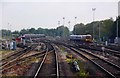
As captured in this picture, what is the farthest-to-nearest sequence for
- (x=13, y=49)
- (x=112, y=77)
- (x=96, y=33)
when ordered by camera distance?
1. (x=96, y=33)
2. (x=13, y=49)
3. (x=112, y=77)

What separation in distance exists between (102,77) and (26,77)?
4001 millimetres

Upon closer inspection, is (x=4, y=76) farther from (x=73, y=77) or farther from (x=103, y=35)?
(x=103, y=35)

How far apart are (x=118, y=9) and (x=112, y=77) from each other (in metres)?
69.1

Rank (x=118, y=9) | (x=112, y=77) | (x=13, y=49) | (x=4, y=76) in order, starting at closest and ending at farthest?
(x=112, y=77) → (x=4, y=76) → (x=13, y=49) → (x=118, y=9)

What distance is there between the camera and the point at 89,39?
230ft

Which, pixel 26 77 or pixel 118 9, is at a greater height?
pixel 118 9

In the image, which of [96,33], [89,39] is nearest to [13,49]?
[89,39]

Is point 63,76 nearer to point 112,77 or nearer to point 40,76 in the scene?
point 40,76

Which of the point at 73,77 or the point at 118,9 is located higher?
the point at 118,9

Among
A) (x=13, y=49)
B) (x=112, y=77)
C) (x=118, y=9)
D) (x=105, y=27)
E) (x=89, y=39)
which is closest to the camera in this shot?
(x=112, y=77)

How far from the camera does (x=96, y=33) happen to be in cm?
9956

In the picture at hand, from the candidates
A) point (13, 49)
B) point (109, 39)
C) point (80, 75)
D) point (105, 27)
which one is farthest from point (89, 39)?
point (80, 75)

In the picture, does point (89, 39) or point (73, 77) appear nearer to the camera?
point (73, 77)

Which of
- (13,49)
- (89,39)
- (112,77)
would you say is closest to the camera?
(112,77)
